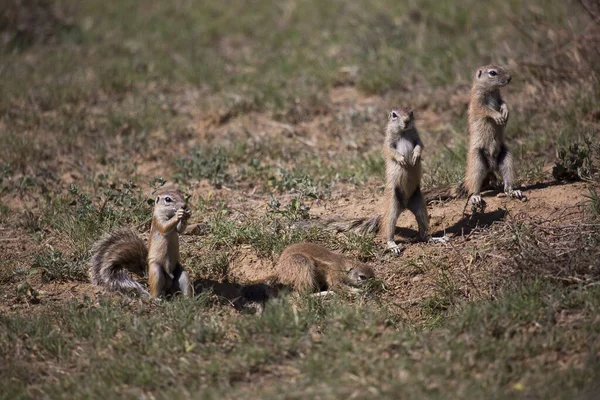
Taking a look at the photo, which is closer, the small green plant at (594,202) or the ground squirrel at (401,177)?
the small green plant at (594,202)

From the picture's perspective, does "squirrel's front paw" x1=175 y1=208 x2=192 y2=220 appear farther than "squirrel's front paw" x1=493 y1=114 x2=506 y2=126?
No

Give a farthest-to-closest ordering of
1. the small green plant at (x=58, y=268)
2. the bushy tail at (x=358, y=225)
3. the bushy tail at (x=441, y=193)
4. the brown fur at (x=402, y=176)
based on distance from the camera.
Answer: the bushy tail at (x=441, y=193)
the bushy tail at (x=358, y=225)
the brown fur at (x=402, y=176)
the small green plant at (x=58, y=268)

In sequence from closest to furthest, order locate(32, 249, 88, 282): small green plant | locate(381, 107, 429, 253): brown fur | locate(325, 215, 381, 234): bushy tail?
locate(32, 249, 88, 282): small green plant → locate(381, 107, 429, 253): brown fur → locate(325, 215, 381, 234): bushy tail

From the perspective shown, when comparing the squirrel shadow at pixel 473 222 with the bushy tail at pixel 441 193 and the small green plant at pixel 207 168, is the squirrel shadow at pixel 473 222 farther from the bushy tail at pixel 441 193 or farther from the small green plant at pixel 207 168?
the small green plant at pixel 207 168

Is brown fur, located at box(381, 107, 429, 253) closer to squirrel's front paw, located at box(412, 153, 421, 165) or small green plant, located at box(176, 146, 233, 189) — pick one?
squirrel's front paw, located at box(412, 153, 421, 165)

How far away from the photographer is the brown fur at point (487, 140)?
6832mm

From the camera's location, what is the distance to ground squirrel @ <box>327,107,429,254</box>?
6.55 meters

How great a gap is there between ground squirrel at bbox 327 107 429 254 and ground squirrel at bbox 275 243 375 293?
1.87 ft

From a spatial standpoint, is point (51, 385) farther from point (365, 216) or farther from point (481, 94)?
point (481, 94)

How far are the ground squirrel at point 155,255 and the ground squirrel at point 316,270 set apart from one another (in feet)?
2.64

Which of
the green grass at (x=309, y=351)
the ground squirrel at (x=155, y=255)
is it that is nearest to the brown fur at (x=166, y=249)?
the ground squirrel at (x=155, y=255)

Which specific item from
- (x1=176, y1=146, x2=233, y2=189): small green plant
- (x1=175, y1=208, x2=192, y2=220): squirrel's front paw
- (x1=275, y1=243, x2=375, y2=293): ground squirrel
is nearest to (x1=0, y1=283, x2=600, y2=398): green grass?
(x1=275, y1=243, x2=375, y2=293): ground squirrel

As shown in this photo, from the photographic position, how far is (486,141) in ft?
22.6

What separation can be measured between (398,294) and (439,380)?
1.58 meters
